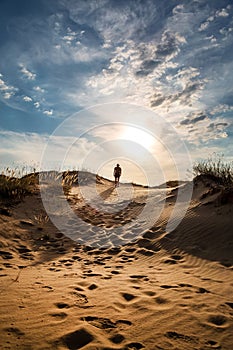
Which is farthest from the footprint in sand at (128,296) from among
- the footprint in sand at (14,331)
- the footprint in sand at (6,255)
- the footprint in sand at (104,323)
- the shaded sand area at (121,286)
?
the footprint in sand at (6,255)

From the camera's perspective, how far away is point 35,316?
123 inches

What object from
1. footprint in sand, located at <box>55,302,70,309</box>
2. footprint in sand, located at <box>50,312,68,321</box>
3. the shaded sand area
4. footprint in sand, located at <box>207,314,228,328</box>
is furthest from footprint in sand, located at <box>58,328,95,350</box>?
footprint in sand, located at <box>207,314,228,328</box>

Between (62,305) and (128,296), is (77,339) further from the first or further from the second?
(128,296)

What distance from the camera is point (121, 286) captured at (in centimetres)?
425

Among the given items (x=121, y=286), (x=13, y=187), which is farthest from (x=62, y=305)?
(x=13, y=187)

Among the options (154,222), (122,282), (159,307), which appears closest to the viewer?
(159,307)

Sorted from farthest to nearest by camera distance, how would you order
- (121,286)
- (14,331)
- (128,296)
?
(121,286)
(128,296)
(14,331)

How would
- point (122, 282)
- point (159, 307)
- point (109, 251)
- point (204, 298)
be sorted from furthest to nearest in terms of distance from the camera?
point (109, 251) < point (122, 282) < point (204, 298) < point (159, 307)

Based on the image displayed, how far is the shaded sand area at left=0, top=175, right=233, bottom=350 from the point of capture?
2805mm

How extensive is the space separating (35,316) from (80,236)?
4.64m

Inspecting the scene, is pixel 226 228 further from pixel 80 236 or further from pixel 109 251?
pixel 80 236

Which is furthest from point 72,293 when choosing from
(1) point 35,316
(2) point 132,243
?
(2) point 132,243

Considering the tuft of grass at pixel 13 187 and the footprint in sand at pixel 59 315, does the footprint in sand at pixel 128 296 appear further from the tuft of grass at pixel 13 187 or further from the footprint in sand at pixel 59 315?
the tuft of grass at pixel 13 187

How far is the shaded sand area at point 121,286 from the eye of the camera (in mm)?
2805
